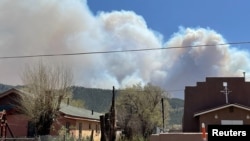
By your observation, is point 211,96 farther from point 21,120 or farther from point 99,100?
point 99,100

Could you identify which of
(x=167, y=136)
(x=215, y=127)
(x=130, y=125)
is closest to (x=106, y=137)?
(x=167, y=136)

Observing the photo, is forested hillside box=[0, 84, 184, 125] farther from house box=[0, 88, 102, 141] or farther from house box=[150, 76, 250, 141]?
house box=[0, 88, 102, 141]

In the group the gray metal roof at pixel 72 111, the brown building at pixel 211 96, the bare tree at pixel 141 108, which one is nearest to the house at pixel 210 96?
the brown building at pixel 211 96

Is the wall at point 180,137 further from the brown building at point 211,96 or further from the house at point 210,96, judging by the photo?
the brown building at point 211,96

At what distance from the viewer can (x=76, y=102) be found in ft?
224

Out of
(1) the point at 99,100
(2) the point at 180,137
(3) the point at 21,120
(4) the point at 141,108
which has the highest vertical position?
(1) the point at 99,100

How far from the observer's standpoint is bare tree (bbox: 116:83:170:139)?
2021 inches

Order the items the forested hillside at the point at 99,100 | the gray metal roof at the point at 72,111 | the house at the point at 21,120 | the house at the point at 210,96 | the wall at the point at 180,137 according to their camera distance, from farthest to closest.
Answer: the forested hillside at the point at 99,100 → the house at the point at 210,96 → the gray metal roof at the point at 72,111 → the house at the point at 21,120 → the wall at the point at 180,137

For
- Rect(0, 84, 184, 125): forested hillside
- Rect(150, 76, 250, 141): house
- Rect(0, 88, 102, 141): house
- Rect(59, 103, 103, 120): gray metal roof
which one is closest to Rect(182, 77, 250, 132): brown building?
Rect(150, 76, 250, 141): house

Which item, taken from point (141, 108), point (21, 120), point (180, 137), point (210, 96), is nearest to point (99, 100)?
point (141, 108)

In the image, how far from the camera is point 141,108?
55188mm

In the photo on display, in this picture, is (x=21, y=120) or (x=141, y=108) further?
(x=141, y=108)

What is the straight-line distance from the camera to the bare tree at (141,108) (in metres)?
51.3

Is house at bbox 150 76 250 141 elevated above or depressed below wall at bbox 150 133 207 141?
above
